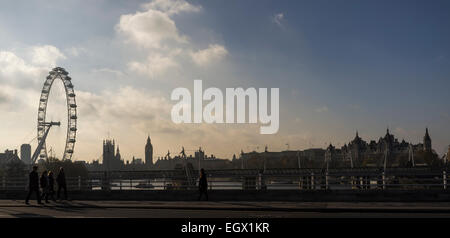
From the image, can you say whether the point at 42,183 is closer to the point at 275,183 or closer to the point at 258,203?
the point at 258,203

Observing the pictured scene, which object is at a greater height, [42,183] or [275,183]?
[42,183]

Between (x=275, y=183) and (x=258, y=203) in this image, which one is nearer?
(x=258, y=203)

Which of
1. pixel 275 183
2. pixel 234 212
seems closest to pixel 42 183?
pixel 234 212

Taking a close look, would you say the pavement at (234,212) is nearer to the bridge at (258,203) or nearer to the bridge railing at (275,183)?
the bridge at (258,203)

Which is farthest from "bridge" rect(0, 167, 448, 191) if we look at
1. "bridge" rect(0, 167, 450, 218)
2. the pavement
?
the pavement

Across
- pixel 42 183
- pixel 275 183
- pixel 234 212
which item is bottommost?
pixel 234 212

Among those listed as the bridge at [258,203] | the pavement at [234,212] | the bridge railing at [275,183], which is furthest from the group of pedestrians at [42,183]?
the bridge railing at [275,183]

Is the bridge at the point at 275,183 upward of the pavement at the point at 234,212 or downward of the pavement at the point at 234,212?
upward

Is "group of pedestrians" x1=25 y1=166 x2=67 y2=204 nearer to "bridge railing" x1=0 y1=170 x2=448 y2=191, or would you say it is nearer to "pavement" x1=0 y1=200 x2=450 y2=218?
→ "pavement" x1=0 y1=200 x2=450 y2=218

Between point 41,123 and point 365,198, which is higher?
point 41,123
